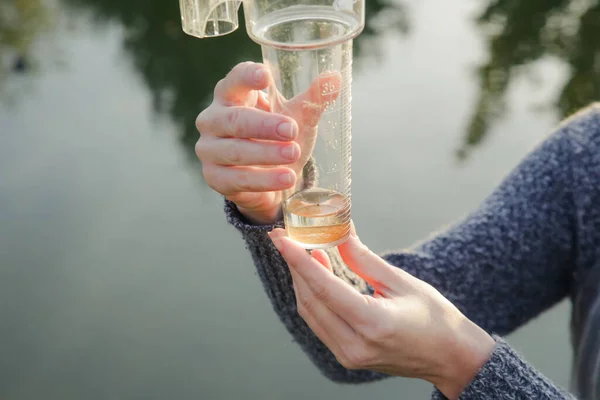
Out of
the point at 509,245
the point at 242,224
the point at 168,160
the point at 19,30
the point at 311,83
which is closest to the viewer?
the point at 311,83

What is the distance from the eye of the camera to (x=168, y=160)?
168 cm

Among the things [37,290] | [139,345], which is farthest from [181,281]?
[37,290]

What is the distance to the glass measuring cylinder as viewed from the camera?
49cm

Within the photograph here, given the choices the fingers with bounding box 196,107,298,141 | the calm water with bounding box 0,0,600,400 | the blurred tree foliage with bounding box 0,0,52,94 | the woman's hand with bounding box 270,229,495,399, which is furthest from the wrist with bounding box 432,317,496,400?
the blurred tree foliage with bounding box 0,0,52,94

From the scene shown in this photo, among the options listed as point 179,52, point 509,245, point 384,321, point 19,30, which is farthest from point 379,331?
point 19,30

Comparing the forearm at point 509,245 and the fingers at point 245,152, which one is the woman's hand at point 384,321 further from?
the forearm at point 509,245

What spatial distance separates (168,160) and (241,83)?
1.18 metres

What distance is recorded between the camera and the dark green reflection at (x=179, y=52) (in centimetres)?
181

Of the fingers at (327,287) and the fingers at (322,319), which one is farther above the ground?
the fingers at (327,287)

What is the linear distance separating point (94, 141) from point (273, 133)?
131 cm

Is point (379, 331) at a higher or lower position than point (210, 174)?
lower

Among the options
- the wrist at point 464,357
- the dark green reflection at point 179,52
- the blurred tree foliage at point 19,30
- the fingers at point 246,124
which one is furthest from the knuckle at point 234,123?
the blurred tree foliage at point 19,30

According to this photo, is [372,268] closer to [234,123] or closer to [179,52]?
[234,123]

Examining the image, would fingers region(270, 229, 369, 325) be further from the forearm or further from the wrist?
the forearm
